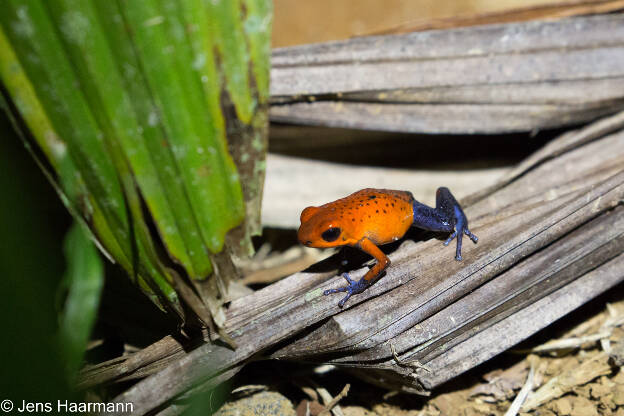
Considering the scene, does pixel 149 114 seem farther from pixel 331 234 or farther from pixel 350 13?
pixel 350 13

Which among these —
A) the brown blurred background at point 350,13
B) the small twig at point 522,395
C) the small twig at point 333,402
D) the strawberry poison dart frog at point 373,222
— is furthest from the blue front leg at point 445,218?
the brown blurred background at point 350,13

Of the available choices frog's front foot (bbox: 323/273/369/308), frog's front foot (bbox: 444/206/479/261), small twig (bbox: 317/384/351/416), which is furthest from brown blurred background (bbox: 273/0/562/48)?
small twig (bbox: 317/384/351/416)

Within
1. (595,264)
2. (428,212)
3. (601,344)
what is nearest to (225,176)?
(428,212)

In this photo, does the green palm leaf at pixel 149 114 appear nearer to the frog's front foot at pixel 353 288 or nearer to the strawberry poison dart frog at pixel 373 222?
the frog's front foot at pixel 353 288

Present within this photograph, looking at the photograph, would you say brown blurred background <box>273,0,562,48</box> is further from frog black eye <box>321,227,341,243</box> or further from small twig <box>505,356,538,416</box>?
small twig <box>505,356,538,416</box>

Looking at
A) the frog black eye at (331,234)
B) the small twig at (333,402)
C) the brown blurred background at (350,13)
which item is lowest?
the small twig at (333,402)

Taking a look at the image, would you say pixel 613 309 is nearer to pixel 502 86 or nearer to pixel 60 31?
pixel 502 86

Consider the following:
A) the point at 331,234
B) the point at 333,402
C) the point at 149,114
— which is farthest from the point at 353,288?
the point at 149,114

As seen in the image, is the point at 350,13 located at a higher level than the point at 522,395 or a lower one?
higher
